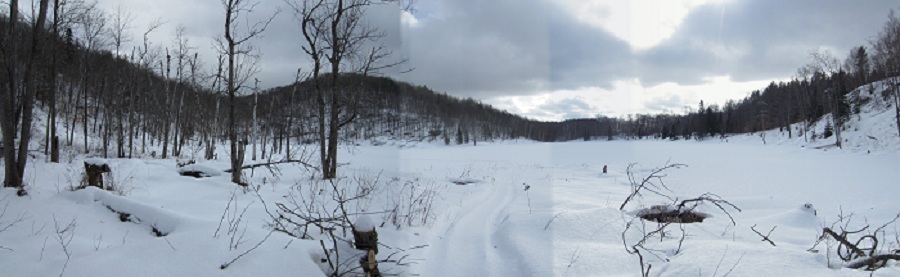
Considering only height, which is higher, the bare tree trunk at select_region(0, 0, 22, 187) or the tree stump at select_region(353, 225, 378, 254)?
the bare tree trunk at select_region(0, 0, 22, 187)

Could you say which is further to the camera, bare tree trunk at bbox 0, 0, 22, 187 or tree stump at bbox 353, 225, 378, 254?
→ bare tree trunk at bbox 0, 0, 22, 187

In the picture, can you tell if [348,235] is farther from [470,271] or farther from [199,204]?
[199,204]

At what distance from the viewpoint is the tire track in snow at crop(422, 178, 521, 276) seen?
3941 mm

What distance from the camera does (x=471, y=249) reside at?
4.64 m

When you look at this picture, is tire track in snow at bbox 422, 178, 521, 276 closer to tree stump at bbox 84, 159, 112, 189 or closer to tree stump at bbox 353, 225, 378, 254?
tree stump at bbox 353, 225, 378, 254

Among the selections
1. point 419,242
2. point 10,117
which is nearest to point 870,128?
point 419,242

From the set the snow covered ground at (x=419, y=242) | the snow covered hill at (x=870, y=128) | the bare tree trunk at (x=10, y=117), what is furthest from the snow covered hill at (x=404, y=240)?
the snow covered hill at (x=870, y=128)

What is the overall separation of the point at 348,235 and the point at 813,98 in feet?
231

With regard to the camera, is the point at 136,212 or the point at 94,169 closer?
the point at 136,212

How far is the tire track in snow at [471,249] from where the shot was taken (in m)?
3.94

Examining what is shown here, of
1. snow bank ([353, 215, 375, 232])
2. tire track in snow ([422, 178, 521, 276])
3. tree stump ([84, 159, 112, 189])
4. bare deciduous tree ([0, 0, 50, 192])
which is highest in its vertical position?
bare deciduous tree ([0, 0, 50, 192])

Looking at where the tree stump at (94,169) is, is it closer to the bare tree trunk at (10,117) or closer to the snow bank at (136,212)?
Answer: the bare tree trunk at (10,117)

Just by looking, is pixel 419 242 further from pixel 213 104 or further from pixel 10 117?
pixel 213 104

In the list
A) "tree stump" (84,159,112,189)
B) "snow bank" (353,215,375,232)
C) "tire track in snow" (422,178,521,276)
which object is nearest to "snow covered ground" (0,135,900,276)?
"tire track in snow" (422,178,521,276)
